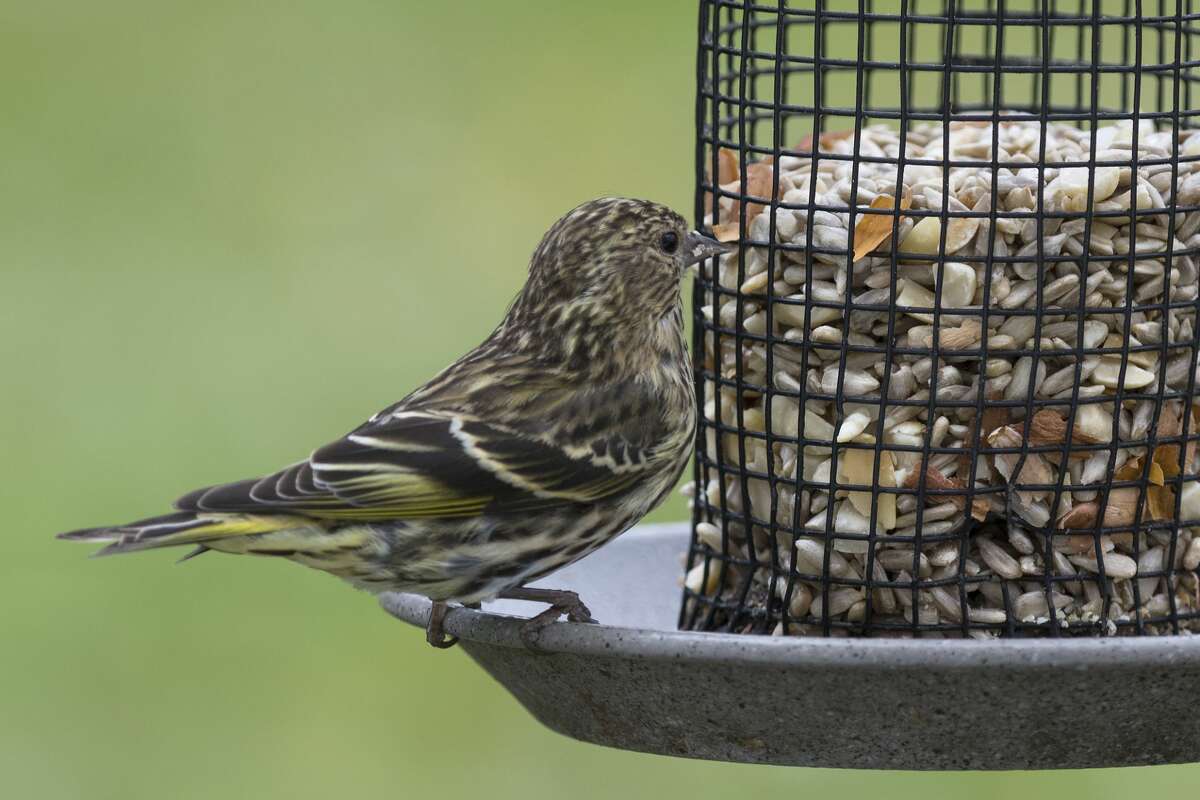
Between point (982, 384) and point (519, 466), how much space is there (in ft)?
3.81

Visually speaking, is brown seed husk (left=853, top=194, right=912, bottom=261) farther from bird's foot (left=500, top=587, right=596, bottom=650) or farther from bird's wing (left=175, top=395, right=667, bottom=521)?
bird's foot (left=500, top=587, right=596, bottom=650)

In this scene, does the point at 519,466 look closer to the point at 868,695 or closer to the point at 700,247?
the point at 700,247

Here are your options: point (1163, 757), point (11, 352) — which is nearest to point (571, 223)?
point (1163, 757)

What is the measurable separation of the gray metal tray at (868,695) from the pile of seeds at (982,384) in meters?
0.63

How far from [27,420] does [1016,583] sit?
732cm

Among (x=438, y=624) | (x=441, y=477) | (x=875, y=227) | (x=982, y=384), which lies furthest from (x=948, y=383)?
(x=438, y=624)

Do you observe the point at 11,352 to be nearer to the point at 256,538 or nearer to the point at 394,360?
the point at 394,360

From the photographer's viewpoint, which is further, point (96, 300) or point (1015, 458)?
point (96, 300)

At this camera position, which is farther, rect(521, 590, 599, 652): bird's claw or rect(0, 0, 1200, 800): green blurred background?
rect(0, 0, 1200, 800): green blurred background

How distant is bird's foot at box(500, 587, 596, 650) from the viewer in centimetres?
488

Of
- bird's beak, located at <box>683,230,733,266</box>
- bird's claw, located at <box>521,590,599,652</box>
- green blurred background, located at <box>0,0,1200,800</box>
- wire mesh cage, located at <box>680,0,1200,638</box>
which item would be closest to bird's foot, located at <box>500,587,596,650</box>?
bird's claw, located at <box>521,590,599,652</box>

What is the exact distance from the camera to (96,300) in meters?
12.4

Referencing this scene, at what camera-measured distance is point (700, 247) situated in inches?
219

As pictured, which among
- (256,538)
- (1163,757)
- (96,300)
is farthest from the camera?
(96,300)
